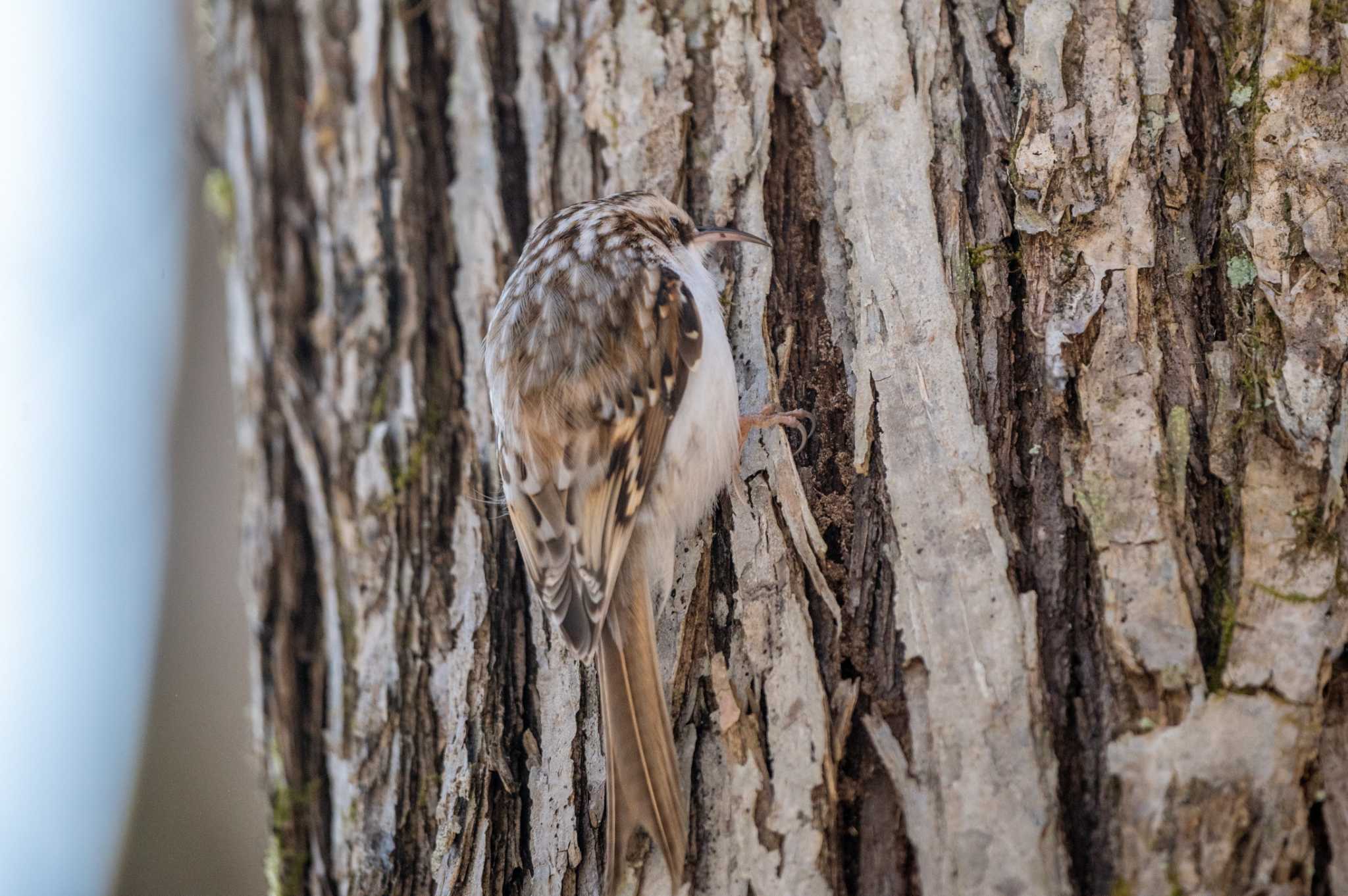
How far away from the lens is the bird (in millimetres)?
1656

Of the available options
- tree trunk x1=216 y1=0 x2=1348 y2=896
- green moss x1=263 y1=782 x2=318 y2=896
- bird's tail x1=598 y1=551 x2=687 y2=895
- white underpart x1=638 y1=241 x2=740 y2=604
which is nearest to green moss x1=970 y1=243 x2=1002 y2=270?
tree trunk x1=216 y1=0 x2=1348 y2=896

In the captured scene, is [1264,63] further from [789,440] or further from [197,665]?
[197,665]

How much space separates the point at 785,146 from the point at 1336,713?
3.98ft

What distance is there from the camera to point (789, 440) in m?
1.64

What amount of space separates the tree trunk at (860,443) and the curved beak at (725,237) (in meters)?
0.04

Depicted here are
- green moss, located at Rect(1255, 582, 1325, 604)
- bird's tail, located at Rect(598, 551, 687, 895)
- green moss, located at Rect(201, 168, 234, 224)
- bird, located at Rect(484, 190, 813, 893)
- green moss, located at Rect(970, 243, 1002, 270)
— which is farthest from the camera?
green moss, located at Rect(201, 168, 234, 224)

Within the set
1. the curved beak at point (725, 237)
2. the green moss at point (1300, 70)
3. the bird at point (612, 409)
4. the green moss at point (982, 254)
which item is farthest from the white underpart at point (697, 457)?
the green moss at point (1300, 70)

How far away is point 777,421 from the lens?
5.49 ft

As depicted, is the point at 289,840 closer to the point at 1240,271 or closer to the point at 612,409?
the point at 612,409

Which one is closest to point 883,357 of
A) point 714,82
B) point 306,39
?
point 714,82

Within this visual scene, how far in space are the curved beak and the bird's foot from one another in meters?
0.30

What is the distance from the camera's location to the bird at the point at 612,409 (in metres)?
1.66

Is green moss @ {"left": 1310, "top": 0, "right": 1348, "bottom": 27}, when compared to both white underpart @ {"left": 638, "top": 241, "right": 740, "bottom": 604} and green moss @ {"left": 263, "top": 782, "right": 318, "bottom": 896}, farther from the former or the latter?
green moss @ {"left": 263, "top": 782, "right": 318, "bottom": 896}

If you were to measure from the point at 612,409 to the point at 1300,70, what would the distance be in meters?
1.22
